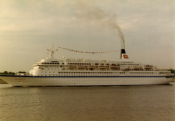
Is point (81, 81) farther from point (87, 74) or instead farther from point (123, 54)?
point (123, 54)

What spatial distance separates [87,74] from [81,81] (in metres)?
1.93

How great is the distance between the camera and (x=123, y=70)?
43.6 meters

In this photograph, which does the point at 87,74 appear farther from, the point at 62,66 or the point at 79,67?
the point at 62,66

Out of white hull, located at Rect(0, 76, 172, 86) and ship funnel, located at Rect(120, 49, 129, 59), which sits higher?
ship funnel, located at Rect(120, 49, 129, 59)

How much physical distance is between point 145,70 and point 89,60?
41.8 ft

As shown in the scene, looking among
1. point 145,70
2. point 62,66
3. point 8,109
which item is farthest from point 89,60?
point 8,109

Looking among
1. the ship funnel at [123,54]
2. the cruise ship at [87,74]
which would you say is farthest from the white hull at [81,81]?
the ship funnel at [123,54]

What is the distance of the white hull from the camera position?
123 ft

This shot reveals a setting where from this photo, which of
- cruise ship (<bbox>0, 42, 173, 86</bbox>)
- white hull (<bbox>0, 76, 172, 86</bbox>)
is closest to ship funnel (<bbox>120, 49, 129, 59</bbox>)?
cruise ship (<bbox>0, 42, 173, 86</bbox>)

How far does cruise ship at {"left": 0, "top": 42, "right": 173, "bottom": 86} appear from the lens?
124 feet

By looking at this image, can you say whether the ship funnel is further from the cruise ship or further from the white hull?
the white hull

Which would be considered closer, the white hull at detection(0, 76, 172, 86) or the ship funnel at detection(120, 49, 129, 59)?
the white hull at detection(0, 76, 172, 86)

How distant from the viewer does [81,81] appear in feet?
132

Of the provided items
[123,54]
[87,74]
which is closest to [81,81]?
[87,74]
